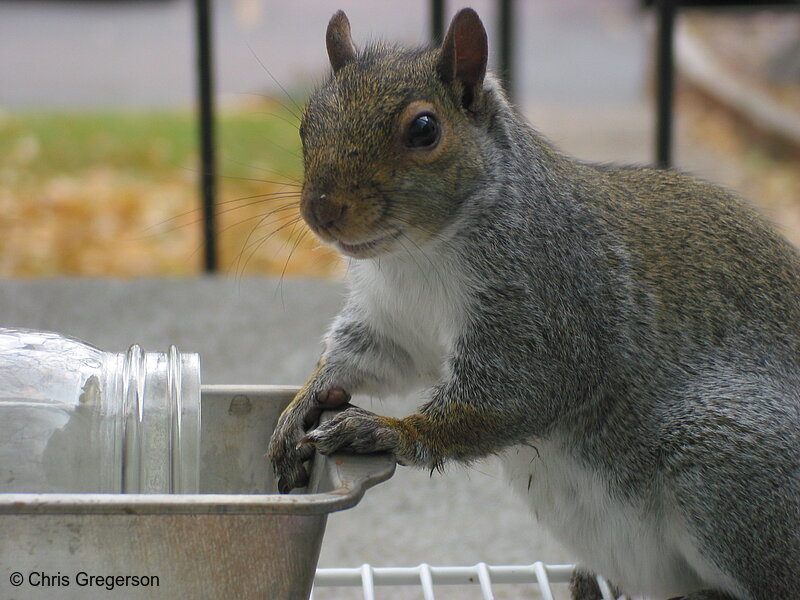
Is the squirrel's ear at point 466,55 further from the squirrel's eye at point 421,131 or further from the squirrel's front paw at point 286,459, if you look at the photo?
the squirrel's front paw at point 286,459

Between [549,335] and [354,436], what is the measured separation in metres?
0.27

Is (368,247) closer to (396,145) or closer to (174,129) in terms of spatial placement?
(396,145)

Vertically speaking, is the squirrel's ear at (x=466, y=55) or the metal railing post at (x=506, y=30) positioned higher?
the metal railing post at (x=506, y=30)

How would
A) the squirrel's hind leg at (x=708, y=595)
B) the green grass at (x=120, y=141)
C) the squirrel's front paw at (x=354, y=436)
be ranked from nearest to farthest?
the squirrel's front paw at (x=354, y=436)
the squirrel's hind leg at (x=708, y=595)
the green grass at (x=120, y=141)

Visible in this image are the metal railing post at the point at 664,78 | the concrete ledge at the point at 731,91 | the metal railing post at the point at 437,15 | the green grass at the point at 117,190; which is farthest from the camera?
the concrete ledge at the point at 731,91

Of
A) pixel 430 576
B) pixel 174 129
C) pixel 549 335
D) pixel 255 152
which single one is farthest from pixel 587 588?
pixel 174 129

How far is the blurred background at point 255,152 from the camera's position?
2.18 meters

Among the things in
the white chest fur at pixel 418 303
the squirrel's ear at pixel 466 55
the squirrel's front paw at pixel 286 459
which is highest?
the squirrel's ear at pixel 466 55

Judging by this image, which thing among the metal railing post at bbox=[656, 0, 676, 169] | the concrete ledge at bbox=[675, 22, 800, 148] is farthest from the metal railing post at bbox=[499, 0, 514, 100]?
the concrete ledge at bbox=[675, 22, 800, 148]

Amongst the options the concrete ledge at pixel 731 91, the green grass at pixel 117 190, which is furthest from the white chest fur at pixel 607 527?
the concrete ledge at pixel 731 91

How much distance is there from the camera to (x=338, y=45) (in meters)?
1.34

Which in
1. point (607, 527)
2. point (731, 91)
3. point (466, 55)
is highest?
point (731, 91)

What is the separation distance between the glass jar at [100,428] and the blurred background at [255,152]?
2.49ft

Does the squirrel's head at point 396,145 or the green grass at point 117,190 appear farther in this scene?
the green grass at point 117,190
